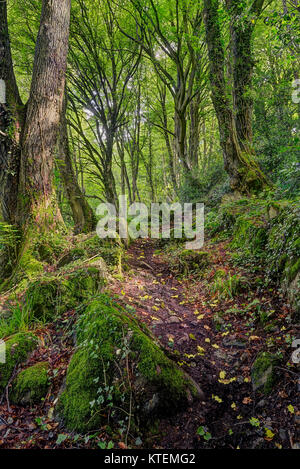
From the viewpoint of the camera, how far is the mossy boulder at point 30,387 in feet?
7.56

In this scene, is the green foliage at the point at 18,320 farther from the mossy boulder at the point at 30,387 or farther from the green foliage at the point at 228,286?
the green foliage at the point at 228,286

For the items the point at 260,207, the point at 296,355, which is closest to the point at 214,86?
the point at 260,207

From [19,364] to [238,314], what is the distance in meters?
2.92

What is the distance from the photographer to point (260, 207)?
5.70m

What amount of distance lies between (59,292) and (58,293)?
19mm

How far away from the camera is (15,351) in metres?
2.69

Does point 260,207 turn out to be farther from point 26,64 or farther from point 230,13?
point 26,64

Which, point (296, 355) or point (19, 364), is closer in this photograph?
point (296, 355)

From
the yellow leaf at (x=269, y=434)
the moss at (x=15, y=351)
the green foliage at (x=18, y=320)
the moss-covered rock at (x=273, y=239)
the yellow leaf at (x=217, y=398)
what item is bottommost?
the yellow leaf at (x=217, y=398)

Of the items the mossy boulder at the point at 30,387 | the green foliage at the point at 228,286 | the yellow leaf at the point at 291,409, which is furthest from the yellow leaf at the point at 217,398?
the green foliage at the point at 228,286

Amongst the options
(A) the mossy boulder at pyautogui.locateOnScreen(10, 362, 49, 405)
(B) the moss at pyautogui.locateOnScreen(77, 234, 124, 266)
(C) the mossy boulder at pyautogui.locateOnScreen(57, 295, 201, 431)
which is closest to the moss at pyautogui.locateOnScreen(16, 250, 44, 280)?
(B) the moss at pyautogui.locateOnScreen(77, 234, 124, 266)

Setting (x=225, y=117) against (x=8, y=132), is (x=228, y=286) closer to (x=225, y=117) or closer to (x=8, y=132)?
(x=8, y=132)

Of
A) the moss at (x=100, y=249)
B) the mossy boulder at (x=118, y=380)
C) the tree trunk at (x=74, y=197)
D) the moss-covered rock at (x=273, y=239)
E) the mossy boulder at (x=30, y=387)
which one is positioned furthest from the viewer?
the tree trunk at (x=74, y=197)

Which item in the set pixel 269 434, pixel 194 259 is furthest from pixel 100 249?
pixel 269 434
